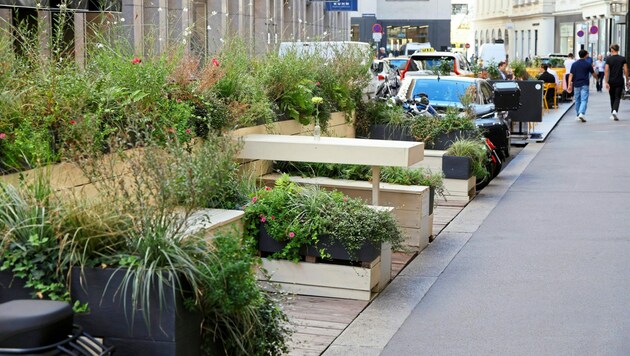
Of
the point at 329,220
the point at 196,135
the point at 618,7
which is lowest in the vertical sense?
the point at 329,220

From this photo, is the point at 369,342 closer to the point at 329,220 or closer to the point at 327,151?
the point at 329,220

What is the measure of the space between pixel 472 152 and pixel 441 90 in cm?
422

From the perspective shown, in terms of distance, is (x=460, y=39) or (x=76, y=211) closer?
(x=76, y=211)

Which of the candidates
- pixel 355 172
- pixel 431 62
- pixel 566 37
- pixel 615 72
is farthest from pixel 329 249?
pixel 566 37

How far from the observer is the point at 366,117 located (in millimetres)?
14633

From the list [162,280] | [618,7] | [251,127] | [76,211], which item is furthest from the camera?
[618,7]

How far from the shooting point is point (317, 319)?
7.64 metres

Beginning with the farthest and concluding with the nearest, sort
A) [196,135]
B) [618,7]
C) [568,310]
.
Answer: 1. [618,7]
2. [196,135]
3. [568,310]

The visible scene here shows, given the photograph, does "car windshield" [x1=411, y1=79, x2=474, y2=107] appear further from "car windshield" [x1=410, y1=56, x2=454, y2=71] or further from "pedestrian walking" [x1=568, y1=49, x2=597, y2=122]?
"car windshield" [x1=410, y1=56, x2=454, y2=71]

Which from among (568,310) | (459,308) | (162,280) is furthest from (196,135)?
(162,280)

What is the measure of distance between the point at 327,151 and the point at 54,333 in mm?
5318

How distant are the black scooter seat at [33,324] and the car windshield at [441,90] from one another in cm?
1352

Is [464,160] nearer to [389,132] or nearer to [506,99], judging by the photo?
[389,132]

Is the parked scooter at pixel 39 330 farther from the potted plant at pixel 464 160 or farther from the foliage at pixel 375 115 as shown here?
the foliage at pixel 375 115
